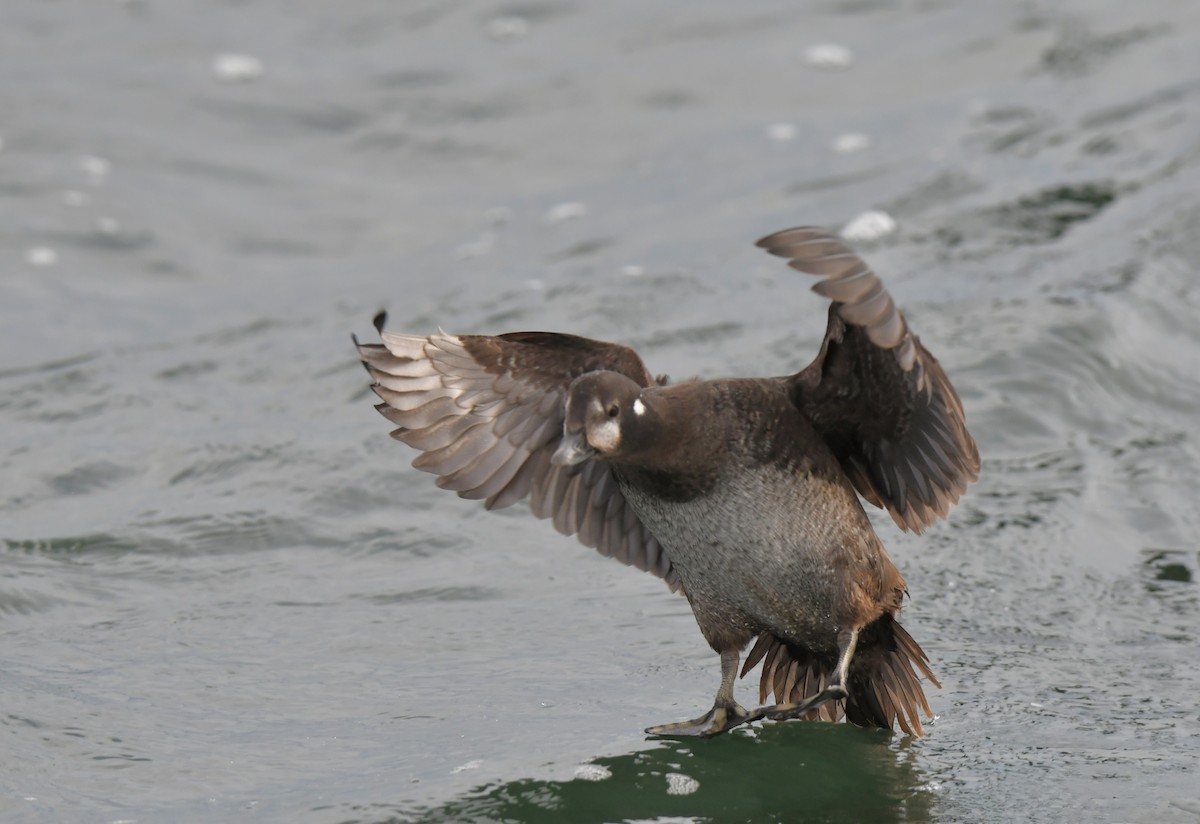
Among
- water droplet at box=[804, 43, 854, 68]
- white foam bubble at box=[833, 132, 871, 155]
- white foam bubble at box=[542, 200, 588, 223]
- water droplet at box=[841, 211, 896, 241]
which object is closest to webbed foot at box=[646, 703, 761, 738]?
water droplet at box=[841, 211, 896, 241]

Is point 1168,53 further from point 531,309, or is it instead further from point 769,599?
point 769,599

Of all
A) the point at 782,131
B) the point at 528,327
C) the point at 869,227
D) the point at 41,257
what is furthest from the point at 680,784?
the point at 782,131

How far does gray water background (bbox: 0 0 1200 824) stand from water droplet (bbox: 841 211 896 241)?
0.40 ft

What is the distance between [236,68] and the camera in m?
13.7

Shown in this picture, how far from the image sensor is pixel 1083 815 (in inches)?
171

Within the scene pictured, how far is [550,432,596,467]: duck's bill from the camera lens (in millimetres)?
4500

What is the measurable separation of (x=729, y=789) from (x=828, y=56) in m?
10.1

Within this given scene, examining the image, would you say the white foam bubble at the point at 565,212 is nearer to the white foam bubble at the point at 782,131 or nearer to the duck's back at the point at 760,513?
the white foam bubble at the point at 782,131

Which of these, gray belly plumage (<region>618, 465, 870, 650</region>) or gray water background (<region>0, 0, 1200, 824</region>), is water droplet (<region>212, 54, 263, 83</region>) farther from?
gray belly plumage (<region>618, 465, 870, 650</region>)

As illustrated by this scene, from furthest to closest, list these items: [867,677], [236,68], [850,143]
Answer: [236,68] < [850,143] < [867,677]

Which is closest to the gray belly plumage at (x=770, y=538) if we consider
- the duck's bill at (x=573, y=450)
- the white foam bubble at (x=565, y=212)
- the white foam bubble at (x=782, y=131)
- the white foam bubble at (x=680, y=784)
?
the duck's bill at (x=573, y=450)

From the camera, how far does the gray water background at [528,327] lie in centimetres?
488

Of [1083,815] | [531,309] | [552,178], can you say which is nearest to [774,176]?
[552,178]

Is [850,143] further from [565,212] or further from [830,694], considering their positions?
[830,694]
